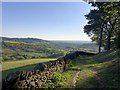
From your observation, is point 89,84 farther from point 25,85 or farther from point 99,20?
point 99,20

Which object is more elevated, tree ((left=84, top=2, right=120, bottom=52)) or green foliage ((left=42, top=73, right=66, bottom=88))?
tree ((left=84, top=2, right=120, bottom=52))

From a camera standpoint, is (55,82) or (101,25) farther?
(101,25)

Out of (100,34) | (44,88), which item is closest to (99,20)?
(100,34)

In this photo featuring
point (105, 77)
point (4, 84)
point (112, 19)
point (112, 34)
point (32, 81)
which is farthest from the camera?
point (112, 34)

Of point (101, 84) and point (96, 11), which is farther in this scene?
point (96, 11)

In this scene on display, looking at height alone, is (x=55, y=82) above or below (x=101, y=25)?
below

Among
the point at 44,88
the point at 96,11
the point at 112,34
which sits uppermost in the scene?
the point at 96,11

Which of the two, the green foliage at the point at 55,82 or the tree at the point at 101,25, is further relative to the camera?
the tree at the point at 101,25

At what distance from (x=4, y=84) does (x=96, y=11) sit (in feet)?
139

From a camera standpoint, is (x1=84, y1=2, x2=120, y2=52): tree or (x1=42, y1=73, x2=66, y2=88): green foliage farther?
(x1=84, y1=2, x2=120, y2=52): tree

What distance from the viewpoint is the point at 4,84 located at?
14.2 m

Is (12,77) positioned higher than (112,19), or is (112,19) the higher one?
(112,19)

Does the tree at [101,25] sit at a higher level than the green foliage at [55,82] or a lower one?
higher

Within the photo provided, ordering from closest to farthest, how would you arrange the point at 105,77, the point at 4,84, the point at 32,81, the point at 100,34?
the point at 4,84 → the point at 32,81 → the point at 105,77 → the point at 100,34
